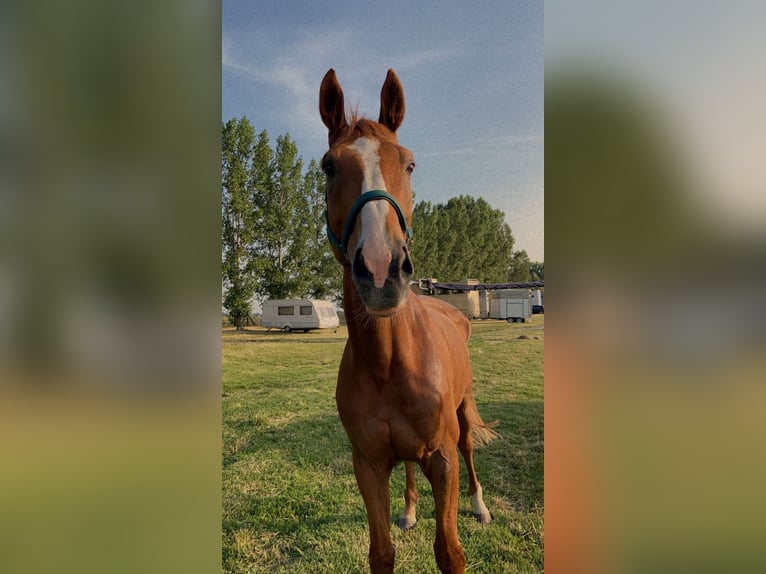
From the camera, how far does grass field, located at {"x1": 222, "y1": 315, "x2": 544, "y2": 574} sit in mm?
2254

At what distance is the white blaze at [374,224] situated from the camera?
1248 millimetres

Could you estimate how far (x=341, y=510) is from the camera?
2504mm

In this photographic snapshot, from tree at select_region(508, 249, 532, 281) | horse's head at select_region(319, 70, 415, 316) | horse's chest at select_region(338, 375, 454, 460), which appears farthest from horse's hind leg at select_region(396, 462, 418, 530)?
horse's head at select_region(319, 70, 415, 316)

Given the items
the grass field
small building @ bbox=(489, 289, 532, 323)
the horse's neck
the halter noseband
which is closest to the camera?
the halter noseband

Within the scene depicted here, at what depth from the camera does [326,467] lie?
281 cm

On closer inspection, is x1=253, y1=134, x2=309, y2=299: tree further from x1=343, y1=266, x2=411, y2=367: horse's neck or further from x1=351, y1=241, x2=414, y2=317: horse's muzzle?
x1=351, y1=241, x2=414, y2=317: horse's muzzle

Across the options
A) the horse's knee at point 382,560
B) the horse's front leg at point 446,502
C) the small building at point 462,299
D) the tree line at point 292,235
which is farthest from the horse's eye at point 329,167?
the horse's knee at point 382,560
